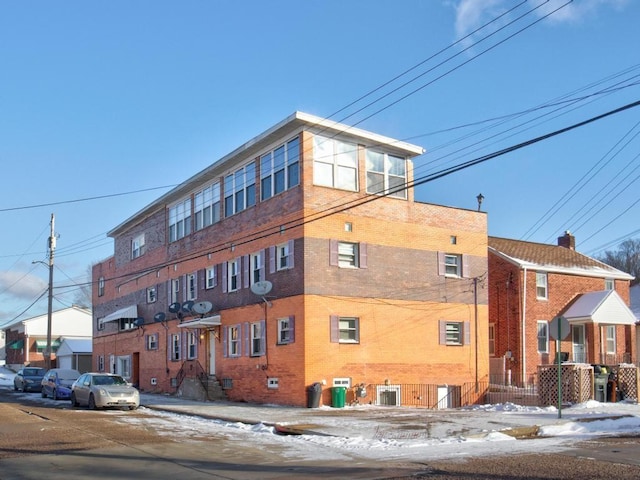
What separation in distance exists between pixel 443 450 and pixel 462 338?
16784 mm

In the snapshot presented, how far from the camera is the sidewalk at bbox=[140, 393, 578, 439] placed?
17500 mm

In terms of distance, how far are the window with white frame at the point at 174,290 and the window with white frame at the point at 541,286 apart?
17.9 meters

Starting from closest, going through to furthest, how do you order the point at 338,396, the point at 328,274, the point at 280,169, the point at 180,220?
1. the point at 338,396
2. the point at 328,274
3. the point at 280,169
4. the point at 180,220

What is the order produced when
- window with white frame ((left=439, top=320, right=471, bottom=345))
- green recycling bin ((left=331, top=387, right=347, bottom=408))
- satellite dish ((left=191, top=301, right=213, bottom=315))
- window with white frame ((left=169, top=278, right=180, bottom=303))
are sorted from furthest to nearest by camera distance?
window with white frame ((left=169, top=278, right=180, bottom=303)) → satellite dish ((left=191, top=301, right=213, bottom=315)) → window with white frame ((left=439, top=320, right=471, bottom=345)) → green recycling bin ((left=331, top=387, right=347, bottom=408))

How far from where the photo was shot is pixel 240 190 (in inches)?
1256

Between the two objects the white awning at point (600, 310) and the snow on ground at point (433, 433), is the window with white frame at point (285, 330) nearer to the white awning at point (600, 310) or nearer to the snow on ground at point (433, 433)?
the snow on ground at point (433, 433)

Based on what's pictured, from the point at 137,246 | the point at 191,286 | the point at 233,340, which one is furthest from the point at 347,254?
the point at 137,246

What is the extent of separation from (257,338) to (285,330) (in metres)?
2.25

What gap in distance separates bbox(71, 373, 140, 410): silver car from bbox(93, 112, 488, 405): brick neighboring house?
17.0ft

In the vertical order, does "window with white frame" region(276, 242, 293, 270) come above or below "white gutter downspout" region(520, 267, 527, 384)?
above

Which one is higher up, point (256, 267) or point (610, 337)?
point (256, 267)

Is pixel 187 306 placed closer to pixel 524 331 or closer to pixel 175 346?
pixel 175 346

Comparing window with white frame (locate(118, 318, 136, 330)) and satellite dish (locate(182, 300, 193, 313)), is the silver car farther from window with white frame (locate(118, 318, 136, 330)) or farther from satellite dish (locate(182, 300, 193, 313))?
window with white frame (locate(118, 318, 136, 330))

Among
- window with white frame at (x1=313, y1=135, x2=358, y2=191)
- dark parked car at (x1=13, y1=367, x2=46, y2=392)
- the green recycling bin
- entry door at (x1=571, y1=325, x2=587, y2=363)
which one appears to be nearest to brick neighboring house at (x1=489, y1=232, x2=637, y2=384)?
entry door at (x1=571, y1=325, x2=587, y2=363)
